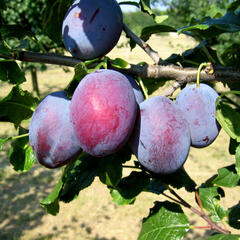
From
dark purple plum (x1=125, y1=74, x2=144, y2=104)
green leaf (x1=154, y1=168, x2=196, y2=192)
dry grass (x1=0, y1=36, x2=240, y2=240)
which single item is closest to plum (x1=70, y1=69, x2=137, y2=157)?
dark purple plum (x1=125, y1=74, x2=144, y2=104)

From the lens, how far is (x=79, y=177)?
1041 millimetres

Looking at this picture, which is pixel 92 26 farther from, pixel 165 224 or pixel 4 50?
pixel 165 224

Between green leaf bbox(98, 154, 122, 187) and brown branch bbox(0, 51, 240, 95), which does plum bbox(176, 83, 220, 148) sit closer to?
brown branch bbox(0, 51, 240, 95)

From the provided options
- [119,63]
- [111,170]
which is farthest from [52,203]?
[119,63]

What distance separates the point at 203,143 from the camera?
836mm

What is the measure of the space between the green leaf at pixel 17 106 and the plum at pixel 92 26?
0.20 meters

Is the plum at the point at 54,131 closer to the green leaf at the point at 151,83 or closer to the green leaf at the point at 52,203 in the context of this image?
the green leaf at the point at 52,203

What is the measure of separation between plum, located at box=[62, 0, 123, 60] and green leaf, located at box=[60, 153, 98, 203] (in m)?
0.40

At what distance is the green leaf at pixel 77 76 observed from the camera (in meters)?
0.69

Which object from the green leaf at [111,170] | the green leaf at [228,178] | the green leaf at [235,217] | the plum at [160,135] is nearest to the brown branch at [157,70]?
the plum at [160,135]

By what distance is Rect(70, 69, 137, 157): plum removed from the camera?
2.12 feet

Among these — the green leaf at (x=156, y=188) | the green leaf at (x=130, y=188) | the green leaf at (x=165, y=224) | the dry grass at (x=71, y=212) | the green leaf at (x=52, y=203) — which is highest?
the green leaf at (x=52, y=203)

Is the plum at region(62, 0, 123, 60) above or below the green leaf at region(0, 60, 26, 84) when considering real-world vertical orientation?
above

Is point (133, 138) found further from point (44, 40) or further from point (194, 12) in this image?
point (194, 12)
